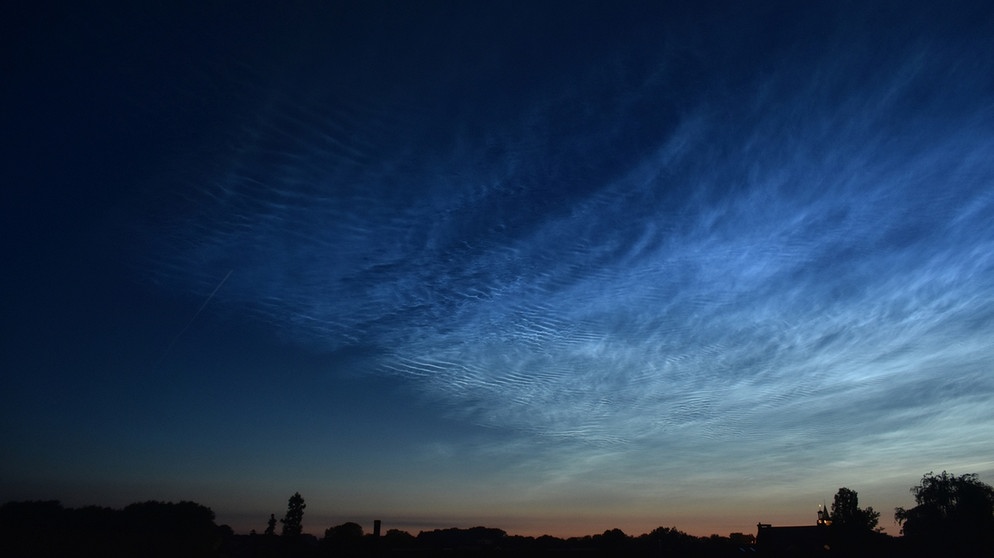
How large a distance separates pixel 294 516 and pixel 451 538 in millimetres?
34626

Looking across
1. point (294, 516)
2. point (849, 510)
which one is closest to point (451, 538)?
point (294, 516)

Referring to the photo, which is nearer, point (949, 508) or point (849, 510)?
point (949, 508)

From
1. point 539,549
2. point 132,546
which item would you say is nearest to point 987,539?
point 539,549

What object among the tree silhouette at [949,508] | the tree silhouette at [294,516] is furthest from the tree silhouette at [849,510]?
the tree silhouette at [294,516]

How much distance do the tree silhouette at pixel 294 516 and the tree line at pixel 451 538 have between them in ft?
0.67

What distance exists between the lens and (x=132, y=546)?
4806cm

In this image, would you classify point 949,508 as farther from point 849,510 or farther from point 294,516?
point 294,516

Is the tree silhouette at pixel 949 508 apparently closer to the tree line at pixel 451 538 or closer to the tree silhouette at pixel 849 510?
the tree line at pixel 451 538

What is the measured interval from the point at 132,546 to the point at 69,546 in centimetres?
547

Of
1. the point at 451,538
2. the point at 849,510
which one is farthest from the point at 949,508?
the point at 451,538

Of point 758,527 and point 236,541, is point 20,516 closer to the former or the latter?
point 236,541

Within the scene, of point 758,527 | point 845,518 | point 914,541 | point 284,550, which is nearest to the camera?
point 284,550

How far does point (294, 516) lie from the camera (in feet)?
381

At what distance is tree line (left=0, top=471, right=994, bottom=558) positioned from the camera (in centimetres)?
4378
